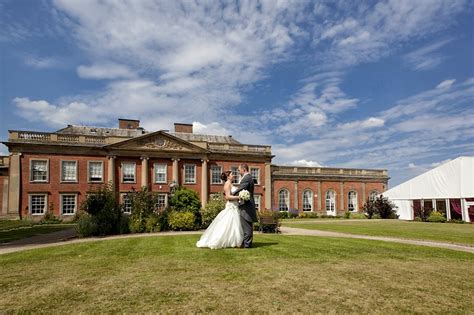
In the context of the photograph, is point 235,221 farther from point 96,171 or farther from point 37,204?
point 37,204

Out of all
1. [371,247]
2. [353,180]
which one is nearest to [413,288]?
[371,247]

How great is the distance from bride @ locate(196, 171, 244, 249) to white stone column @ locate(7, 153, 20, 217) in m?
24.5

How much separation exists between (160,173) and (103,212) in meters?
15.9

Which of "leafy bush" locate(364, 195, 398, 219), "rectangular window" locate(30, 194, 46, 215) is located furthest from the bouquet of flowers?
"leafy bush" locate(364, 195, 398, 219)

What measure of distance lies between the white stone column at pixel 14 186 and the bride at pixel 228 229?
80.5 ft

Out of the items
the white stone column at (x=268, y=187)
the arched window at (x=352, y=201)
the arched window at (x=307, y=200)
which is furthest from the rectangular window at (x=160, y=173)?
the arched window at (x=352, y=201)

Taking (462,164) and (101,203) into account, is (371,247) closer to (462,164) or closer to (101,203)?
(101,203)

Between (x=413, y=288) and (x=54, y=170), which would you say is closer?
(x=413, y=288)

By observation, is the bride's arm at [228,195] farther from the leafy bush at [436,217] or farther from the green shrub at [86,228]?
the leafy bush at [436,217]

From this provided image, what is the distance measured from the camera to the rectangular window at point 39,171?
27828 mm

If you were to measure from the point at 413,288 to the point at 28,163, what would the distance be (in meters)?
30.3

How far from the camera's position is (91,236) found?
14.5 metres

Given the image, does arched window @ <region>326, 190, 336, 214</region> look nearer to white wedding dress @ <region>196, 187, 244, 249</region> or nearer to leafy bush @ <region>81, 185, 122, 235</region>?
A: leafy bush @ <region>81, 185, 122, 235</region>

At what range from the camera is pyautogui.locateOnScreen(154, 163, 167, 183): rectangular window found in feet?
102
